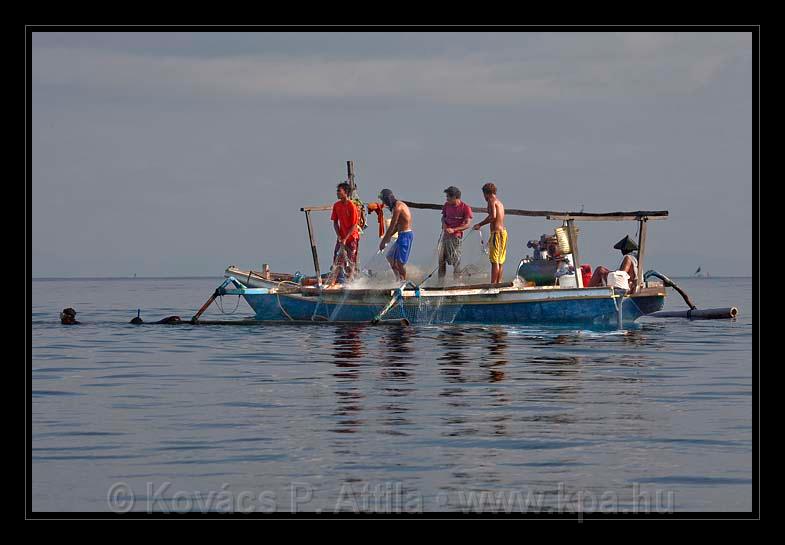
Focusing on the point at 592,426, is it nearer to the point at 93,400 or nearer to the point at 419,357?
Result: the point at 93,400

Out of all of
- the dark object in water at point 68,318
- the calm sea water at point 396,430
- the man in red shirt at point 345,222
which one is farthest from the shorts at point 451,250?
the dark object in water at point 68,318

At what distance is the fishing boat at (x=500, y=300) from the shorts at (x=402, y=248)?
558mm

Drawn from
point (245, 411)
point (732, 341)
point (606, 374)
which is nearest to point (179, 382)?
point (245, 411)

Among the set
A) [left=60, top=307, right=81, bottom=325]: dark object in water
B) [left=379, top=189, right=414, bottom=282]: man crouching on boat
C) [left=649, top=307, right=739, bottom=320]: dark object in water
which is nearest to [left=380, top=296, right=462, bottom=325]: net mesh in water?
[left=379, top=189, right=414, bottom=282]: man crouching on boat

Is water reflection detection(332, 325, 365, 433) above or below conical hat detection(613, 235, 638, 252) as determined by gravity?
below

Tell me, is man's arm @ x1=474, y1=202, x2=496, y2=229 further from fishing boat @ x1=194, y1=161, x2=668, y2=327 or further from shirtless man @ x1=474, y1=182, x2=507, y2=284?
fishing boat @ x1=194, y1=161, x2=668, y2=327

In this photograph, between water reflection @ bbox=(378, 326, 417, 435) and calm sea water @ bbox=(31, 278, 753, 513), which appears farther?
water reflection @ bbox=(378, 326, 417, 435)

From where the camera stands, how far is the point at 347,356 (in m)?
18.9

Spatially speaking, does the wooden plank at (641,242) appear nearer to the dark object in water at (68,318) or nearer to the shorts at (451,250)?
the shorts at (451,250)

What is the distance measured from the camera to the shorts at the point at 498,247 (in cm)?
2348

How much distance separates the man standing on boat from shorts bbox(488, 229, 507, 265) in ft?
1.93

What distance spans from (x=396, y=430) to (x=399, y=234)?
13.4 m

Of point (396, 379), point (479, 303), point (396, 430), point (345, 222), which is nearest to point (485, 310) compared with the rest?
point (479, 303)

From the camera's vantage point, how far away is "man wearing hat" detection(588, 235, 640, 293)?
24.5 m
